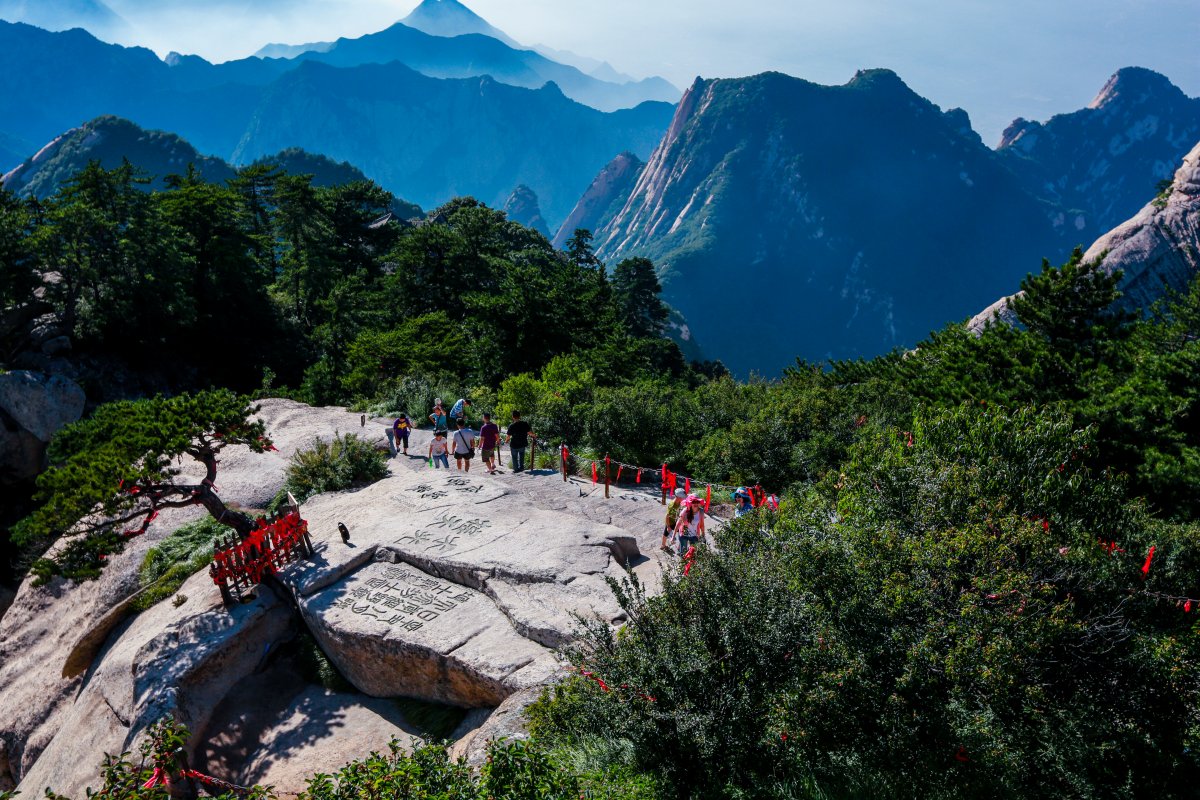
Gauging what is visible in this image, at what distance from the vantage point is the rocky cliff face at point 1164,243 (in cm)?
8069

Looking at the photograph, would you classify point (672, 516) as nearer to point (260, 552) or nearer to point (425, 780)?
point (260, 552)

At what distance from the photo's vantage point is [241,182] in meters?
45.7

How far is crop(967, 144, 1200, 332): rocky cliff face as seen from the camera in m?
80.7

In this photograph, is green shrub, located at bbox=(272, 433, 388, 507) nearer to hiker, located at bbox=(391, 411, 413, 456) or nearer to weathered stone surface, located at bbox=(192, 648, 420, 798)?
hiker, located at bbox=(391, 411, 413, 456)

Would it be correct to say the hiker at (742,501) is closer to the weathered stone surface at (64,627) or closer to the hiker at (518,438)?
the hiker at (518,438)

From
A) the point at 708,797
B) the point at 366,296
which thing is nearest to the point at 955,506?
the point at 708,797

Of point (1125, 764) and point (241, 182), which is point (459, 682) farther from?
point (241, 182)

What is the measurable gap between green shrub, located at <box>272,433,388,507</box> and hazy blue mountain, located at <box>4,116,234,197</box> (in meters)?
141

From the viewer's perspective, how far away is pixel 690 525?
1195 centimetres

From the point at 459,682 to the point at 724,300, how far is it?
169 meters

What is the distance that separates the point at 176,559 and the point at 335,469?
3.68m

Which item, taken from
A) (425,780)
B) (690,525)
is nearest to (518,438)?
(690,525)

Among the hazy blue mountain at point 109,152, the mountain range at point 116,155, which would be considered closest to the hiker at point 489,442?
the mountain range at point 116,155

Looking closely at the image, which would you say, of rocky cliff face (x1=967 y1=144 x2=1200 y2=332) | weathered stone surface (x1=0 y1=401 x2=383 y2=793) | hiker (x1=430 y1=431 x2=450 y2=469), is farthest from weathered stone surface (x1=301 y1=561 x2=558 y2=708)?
rocky cliff face (x1=967 y1=144 x2=1200 y2=332)
